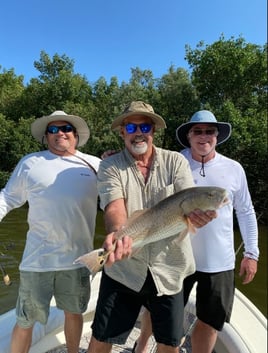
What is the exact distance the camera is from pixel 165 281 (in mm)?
2316

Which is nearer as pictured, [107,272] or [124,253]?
[124,253]

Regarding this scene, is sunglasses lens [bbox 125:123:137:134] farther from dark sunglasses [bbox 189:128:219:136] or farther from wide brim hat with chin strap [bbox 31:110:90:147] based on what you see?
dark sunglasses [bbox 189:128:219:136]

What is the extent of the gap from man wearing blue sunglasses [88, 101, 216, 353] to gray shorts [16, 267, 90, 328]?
381mm

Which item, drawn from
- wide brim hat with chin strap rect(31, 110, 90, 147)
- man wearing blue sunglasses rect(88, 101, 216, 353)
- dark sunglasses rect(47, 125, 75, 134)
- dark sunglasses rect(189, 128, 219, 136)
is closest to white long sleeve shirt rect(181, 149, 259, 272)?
dark sunglasses rect(189, 128, 219, 136)

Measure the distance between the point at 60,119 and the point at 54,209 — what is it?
73 cm

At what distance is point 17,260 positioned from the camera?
10.1 meters

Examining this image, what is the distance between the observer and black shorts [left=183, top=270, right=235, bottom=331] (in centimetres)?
275

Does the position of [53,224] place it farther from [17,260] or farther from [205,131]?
[17,260]

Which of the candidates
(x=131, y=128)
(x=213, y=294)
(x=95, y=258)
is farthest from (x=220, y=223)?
(x=95, y=258)

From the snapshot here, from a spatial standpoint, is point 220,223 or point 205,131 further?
point 205,131

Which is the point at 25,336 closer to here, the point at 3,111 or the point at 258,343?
the point at 258,343

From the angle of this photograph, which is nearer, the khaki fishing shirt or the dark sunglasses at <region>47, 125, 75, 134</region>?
the khaki fishing shirt

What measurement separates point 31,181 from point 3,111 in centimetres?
3026

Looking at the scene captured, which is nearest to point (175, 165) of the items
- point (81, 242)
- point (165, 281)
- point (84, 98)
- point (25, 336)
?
point (165, 281)
